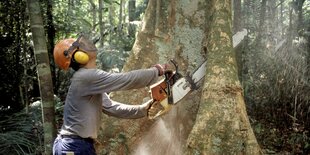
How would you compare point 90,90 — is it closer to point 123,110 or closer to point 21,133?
point 123,110

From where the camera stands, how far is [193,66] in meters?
3.42

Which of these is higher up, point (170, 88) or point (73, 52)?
point (73, 52)

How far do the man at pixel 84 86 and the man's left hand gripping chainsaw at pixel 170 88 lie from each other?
7.1 inches

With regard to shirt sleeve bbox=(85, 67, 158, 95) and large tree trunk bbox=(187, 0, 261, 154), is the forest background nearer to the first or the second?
shirt sleeve bbox=(85, 67, 158, 95)

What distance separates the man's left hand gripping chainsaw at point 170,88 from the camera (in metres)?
2.88

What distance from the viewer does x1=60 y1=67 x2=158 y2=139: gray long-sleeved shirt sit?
2576 mm

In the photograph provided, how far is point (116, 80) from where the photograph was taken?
256 cm

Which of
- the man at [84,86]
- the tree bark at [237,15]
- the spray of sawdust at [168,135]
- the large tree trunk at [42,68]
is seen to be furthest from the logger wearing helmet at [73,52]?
the tree bark at [237,15]

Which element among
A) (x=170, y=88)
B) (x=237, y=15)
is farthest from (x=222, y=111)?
(x=237, y=15)

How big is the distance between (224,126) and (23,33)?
527 cm

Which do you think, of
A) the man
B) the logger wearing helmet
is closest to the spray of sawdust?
the man

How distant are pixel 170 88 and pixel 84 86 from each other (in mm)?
691

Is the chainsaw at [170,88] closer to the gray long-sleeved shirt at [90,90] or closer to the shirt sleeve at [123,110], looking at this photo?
the shirt sleeve at [123,110]

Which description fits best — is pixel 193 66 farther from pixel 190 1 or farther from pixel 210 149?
pixel 210 149
